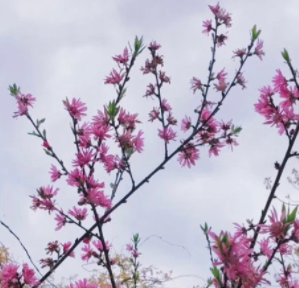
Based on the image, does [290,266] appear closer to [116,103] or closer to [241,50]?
[116,103]

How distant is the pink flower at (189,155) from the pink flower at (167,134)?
0.12 m

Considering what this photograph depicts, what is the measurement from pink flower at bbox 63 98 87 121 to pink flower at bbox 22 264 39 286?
81 centimetres

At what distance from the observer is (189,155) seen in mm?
3346

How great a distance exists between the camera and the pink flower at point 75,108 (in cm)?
300

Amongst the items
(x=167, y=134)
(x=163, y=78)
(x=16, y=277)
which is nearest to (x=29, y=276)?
(x=16, y=277)

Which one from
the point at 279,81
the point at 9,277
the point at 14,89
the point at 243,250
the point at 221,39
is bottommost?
the point at 243,250

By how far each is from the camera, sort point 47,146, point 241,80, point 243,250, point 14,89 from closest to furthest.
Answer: point 243,250
point 47,146
point 14,89
point 241,80

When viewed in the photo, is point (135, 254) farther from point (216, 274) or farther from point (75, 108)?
point (216, 274)

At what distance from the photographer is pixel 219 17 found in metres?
4.16

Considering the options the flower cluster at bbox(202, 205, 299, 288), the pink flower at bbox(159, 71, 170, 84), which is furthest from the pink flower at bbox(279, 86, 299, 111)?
the pink flower at bbox(159, 71, 170, 84)

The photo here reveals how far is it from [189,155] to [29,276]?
1.19 metres

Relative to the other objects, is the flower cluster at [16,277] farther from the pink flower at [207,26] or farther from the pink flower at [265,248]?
the pink flower at [207,26]

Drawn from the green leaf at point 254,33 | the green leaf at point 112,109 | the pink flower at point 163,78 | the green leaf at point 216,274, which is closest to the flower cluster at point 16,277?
the green leaf at point 112,109

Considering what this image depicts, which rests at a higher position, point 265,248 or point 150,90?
point 150,90
